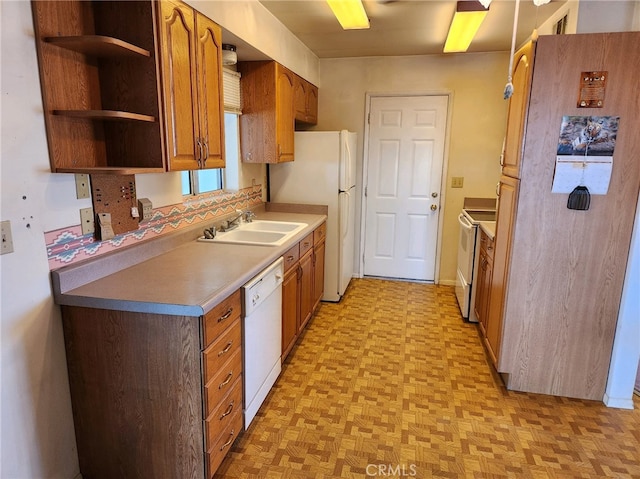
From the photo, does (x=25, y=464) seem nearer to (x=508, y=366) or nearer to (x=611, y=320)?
(x=508, y=366)

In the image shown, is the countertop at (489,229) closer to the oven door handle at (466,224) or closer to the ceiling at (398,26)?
the oven door handle at (466,224)

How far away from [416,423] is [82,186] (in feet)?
6.51

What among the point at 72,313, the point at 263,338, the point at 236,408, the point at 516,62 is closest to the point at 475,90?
the point at 516,62

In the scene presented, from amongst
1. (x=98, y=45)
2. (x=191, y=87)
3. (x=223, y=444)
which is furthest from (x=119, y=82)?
(x=223, y=444)

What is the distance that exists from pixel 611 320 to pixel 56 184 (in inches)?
112

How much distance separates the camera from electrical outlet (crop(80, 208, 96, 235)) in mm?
1716

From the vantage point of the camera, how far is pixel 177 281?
1761mm

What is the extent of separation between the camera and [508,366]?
2.50m

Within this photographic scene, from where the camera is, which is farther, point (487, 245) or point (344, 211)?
point (344, 211)

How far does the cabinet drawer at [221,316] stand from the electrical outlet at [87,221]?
2.14ft

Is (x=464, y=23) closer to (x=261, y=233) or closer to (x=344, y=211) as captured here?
(x=344, y=211)

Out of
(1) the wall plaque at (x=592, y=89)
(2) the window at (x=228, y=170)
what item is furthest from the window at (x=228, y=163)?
(1) the wall plaque at (x=592, y=89)

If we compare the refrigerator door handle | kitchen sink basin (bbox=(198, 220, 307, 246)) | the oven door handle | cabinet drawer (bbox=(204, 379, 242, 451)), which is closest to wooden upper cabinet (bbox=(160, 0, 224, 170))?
kitchen sink basin (bbox=(198, 220, 307, 246))
